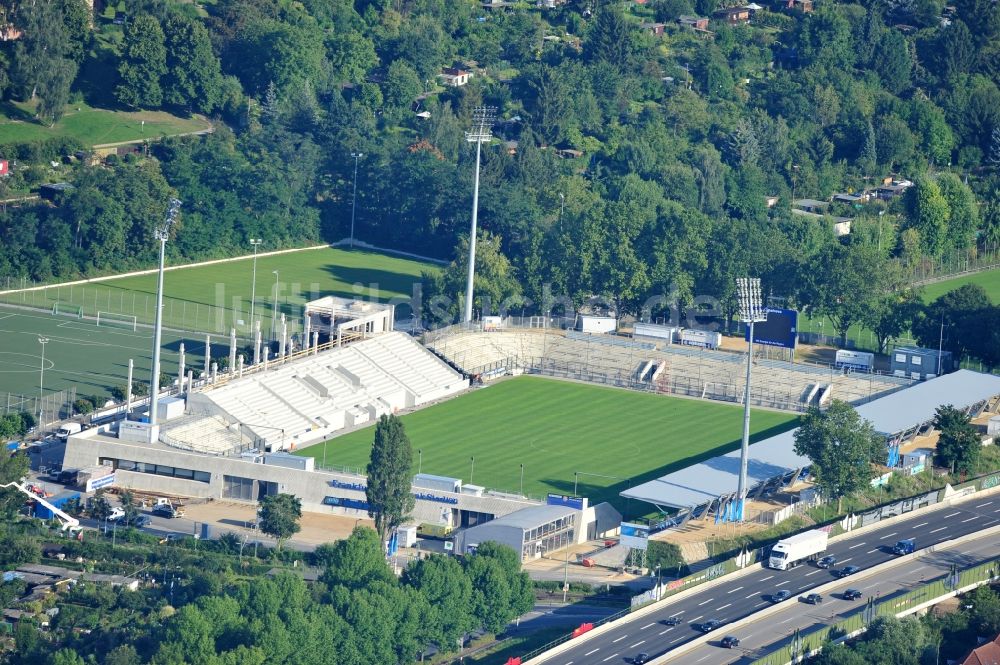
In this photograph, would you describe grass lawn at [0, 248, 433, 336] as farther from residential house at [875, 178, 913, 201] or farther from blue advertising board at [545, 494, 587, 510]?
residential house at [875, 178, 913, 201]

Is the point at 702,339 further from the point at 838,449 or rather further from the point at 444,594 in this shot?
the point at 444,594

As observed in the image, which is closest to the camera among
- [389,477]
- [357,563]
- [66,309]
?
[357,563]

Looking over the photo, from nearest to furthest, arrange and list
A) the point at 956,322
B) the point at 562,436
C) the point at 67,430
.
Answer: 1. the point at 67,430
2. the point at 562,436
3. the point at 956,322

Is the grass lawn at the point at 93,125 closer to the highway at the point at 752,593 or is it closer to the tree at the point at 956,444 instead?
the tree at the point at 956,444

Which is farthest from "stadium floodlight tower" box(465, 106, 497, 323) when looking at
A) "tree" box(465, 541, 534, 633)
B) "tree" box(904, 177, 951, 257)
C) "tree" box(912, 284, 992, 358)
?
"tree" box(465, 541, 534, 633)

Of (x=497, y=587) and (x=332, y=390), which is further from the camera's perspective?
(x=332, y=390)

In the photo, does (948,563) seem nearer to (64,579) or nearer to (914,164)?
(64,579)

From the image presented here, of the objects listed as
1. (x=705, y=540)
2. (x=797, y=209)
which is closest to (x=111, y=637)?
(x=705, y=540)

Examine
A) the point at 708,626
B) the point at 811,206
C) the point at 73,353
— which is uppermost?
the point at 811,206

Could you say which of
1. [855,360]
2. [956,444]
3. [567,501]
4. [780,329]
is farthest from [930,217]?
[567,501]
